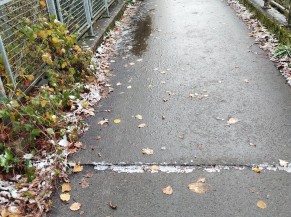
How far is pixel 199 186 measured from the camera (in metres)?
3.09

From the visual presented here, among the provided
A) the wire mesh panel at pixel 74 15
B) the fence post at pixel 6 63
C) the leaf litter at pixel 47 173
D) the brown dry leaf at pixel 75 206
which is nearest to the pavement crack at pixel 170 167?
the leaf litter at pixel 47 173

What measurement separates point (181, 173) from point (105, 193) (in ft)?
2.69

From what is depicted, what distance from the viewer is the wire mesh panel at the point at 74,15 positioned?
5755 millimetres

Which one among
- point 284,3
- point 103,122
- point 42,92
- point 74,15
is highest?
point 74,15

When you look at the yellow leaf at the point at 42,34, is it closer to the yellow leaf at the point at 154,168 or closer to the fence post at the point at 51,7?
the fence post at the point at 51,7

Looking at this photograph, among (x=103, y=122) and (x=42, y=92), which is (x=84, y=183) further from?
(x=42, y=92)

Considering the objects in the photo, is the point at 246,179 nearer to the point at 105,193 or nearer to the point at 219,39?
the point at 105,193

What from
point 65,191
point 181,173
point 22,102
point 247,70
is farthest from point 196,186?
point 247,70

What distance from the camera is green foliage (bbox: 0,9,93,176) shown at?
3.32 meters

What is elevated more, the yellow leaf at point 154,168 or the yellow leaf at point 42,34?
the yellow leaf at point 42,34

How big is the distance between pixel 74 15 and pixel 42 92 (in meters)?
3.01

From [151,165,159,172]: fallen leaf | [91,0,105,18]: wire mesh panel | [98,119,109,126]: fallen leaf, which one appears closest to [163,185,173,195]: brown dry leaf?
[151,165,159,172]: fallen leaf

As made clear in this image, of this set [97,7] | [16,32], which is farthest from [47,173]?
[97,7]

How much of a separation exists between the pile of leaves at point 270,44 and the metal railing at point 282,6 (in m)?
0.44
